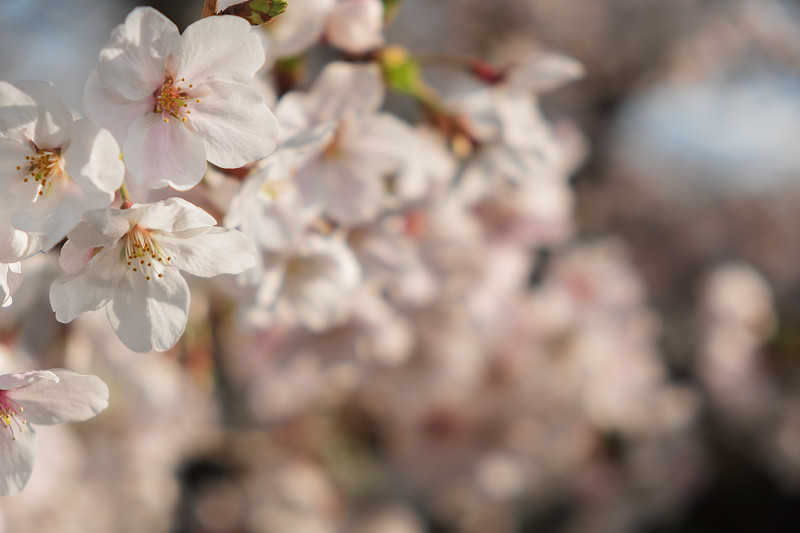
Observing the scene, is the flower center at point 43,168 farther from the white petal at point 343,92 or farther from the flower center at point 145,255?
the white petal at point 343,92

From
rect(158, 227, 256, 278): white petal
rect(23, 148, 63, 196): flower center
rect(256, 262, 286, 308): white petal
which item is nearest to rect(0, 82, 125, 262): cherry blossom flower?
rect(23, 148, 63, 196): flower center

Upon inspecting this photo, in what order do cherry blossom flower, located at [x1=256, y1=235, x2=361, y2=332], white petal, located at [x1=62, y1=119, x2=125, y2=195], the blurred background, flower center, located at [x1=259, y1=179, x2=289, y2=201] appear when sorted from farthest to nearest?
the blurred background → cherry blossom flower, located at [x1=256, y1=235, x2=361, y2=332] → flower center, located at [x1=259, y1=179, x2=289, y2=201] → white petal, located at [x1=62, y1=119, x2=125, y2=195]

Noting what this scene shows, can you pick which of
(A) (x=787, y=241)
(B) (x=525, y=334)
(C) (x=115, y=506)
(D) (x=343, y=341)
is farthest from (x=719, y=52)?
(C) (x=115, y=506)

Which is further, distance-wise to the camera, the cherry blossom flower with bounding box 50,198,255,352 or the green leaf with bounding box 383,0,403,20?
the green leaf with bounding box 383,0,403,20

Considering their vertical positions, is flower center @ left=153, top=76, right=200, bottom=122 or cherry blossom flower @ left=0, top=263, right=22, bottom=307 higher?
flower center @ left=153, top=76, right=200, bottom=122

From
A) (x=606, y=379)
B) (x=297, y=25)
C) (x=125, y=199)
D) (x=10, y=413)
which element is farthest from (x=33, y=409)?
(x=606, y=379)

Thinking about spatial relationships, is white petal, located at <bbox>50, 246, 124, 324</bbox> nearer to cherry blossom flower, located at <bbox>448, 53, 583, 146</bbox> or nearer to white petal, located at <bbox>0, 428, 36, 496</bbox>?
white petal, located at <bbox>0, 428, 36, 496</bbox>

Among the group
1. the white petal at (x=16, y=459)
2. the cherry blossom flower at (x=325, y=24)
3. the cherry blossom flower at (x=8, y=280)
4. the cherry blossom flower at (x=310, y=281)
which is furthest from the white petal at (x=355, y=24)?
the white petal at (x=16, y=459)
